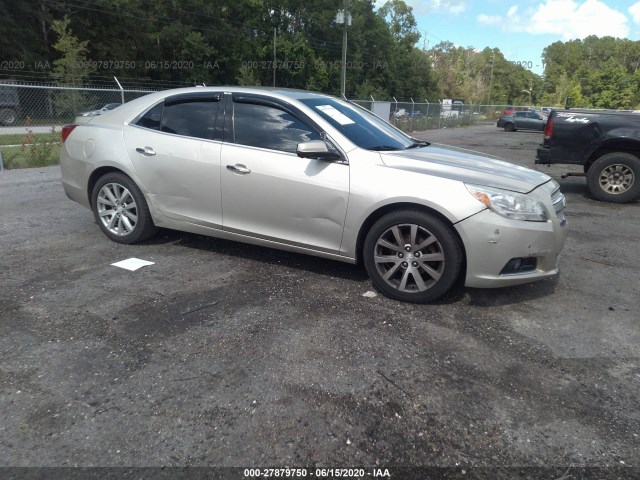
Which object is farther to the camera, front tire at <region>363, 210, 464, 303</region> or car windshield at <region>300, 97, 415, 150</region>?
car windshield at <region>300, 97, 415, 150</region>

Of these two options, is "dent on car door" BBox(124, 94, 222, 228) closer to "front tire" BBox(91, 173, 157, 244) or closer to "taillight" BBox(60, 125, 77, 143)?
"front tire" BBox(91, 173, 157, 244)

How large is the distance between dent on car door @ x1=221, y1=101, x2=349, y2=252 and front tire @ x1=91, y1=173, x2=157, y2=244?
1027mm

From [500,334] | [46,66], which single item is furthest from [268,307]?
[46,66]

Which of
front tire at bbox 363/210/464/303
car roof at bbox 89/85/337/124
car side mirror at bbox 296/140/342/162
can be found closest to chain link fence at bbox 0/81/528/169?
car roof at bbox 89/85/337/124

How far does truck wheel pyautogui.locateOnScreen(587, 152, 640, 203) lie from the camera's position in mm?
7727

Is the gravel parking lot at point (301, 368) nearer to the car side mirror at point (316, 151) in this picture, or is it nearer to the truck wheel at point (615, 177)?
the car side mirror at point (316, 151)

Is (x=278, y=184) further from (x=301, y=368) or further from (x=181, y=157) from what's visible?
(x=301, y=368)

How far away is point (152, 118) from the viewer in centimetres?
470

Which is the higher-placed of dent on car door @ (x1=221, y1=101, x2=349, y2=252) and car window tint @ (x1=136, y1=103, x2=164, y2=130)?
car window tint @ (x1=136, y1=103, x2=164, y2=130)

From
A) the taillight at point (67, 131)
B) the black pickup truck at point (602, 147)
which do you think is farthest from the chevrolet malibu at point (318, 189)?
the black pickup truck at point (602, 147)

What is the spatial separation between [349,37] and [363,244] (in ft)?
201

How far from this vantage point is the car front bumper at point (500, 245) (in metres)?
3.41

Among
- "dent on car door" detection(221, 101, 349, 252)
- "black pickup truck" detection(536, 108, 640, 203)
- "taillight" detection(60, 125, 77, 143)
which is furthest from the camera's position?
"black pickup truck" detection(536, 108, 640, 203)

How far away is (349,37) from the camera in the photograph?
195 feet
